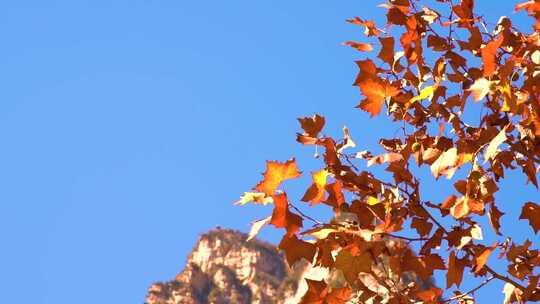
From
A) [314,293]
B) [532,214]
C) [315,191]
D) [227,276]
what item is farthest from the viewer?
[227,276]

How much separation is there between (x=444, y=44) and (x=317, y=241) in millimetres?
1184

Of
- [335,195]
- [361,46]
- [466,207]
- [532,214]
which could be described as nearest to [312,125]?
[335,195]

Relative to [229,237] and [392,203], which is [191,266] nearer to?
[229,237]

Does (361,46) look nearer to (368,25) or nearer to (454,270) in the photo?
(368,25)

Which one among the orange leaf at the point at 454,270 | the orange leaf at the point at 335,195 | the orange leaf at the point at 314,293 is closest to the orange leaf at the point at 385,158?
the orange leaf at the point at 335,195

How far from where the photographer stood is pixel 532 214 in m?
2.63

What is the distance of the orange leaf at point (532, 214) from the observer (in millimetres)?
2615

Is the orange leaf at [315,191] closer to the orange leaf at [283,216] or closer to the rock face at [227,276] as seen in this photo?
the orange leaf at [283,216]

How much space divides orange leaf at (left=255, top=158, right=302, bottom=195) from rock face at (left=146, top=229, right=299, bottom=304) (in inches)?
1702

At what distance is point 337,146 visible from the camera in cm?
291

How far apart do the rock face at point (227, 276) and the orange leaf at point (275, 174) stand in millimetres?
43241

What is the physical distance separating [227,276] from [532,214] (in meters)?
50.6

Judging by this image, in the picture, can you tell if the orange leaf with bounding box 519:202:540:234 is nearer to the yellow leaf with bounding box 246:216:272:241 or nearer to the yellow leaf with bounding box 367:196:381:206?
the yellow leaf with bounding box 367:196:381:206

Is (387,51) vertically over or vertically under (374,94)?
→ over
